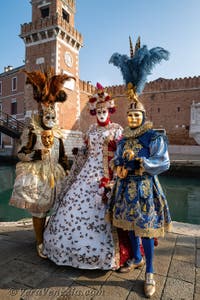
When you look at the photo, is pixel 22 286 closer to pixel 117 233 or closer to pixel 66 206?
pixel 66 206

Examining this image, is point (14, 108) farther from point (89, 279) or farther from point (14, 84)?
point (89, 279)

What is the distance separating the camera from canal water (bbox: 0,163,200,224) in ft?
19.5

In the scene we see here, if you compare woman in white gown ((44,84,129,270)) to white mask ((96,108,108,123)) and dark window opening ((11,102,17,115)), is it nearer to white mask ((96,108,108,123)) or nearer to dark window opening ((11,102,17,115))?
white mask ((96,108,108,123))

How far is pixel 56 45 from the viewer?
51.6 feet

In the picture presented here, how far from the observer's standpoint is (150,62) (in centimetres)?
212

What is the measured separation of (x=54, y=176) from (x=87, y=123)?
18.0 m

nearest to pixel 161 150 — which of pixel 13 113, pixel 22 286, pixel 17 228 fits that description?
pixel 22 286

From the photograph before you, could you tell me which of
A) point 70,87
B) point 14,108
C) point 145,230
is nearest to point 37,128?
point 145,230

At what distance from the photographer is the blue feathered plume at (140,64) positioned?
6.88 feet

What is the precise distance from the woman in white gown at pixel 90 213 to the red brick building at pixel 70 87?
1208 cm

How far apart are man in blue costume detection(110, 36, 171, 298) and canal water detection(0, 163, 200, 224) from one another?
436cm

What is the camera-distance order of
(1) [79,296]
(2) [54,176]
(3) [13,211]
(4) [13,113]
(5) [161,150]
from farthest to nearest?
(4) [13,113] → (3) [13,211] → (2) [54,176] → (5) [161,150] → (1) [79,296]

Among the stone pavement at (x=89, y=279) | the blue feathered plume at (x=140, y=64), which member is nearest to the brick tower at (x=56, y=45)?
the blue feathered plume at (x=140, y=64)

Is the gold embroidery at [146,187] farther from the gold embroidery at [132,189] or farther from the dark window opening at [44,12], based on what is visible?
the dark window opening at [44,12]
